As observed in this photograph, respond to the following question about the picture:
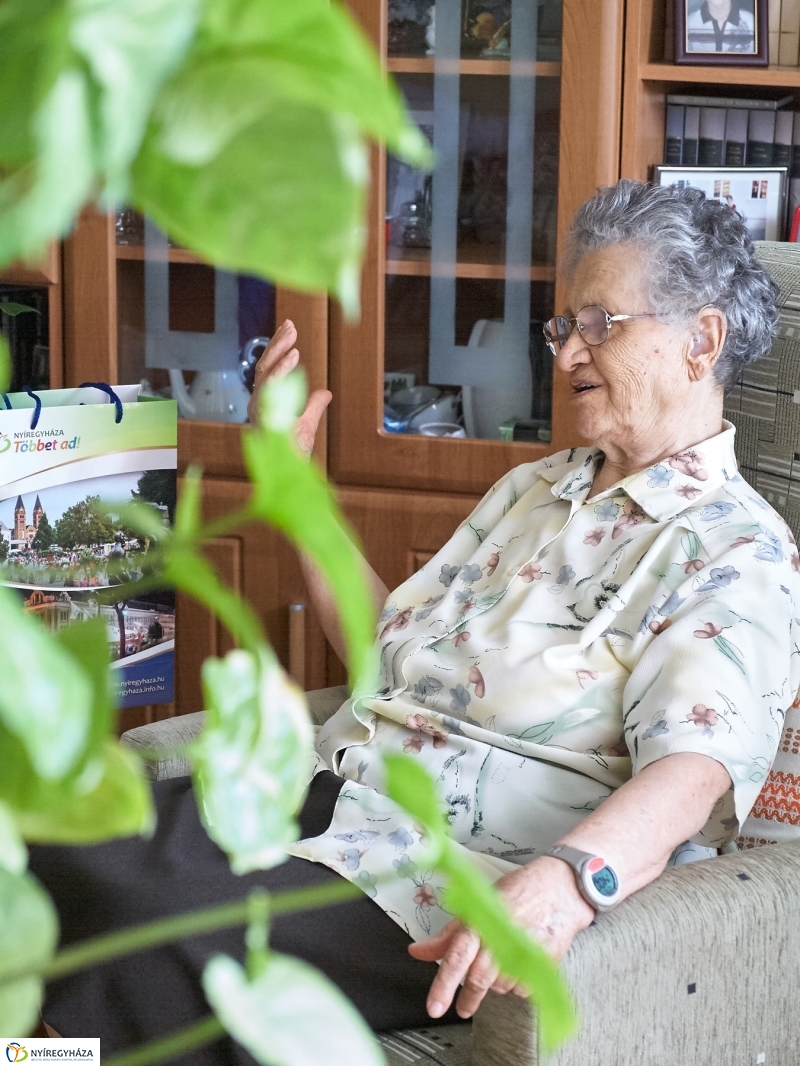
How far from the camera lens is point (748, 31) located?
2057 mm

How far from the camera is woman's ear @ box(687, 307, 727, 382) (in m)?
1.53

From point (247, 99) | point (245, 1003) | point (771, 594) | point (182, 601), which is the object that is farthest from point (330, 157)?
point (182, 601)

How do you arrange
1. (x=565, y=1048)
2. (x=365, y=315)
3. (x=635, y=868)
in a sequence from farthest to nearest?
(x=365, y=315), (x=635, y=868), (x=565, y=1048)

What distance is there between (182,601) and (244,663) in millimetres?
2177

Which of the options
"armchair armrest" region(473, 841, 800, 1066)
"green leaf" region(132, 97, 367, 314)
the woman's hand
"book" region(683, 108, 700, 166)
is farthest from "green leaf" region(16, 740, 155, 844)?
"book" region(683, 108, 700, 166)

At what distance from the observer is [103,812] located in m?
0.26

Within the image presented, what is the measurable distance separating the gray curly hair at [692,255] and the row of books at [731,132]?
25.4 inches

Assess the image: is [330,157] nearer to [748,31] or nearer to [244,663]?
[244,663]

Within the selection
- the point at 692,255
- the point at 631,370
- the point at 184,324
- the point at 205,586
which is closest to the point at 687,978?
the point at 631,370

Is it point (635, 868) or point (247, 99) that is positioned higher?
point (247, 99)

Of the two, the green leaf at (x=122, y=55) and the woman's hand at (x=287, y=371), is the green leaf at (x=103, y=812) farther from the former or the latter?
the woman's hand at (x=287, y=371)

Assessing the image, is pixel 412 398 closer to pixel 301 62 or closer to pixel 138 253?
pixel 138 253

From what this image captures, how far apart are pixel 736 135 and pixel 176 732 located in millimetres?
1454

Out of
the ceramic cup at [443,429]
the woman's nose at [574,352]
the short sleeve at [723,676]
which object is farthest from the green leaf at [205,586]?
the ceramic cup at [443,429]
